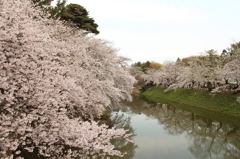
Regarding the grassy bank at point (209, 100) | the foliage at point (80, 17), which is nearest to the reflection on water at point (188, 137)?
the grassy bank at point (209, 100)

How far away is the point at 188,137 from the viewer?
17.8m

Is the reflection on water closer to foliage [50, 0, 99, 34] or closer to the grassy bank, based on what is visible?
the grassy bank

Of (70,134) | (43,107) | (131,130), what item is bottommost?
(131,130)

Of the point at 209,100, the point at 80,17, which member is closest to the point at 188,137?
the point at 209,100

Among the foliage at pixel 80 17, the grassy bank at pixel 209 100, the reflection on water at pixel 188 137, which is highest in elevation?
the foliage at pixel 80 17

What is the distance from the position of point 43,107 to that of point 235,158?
13.6 metres

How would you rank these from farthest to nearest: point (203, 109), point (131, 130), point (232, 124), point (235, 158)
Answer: point (203, 109) → point (232, 124) → point (131, 130) → point (235, 158)

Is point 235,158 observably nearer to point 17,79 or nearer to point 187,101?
point 17,79

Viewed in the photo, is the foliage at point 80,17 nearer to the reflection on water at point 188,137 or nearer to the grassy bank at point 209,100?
the reflection on water at point 188,137

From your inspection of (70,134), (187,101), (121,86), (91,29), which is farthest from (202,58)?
(70,134)

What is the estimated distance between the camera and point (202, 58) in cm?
3462

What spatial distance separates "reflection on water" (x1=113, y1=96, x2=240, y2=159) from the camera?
13750mm

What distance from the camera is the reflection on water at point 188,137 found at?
45.1 feet

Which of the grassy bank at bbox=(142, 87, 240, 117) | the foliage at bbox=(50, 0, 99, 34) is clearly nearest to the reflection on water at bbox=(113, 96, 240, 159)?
the grassy bank at bbox=(142, 87, 240, 117)
